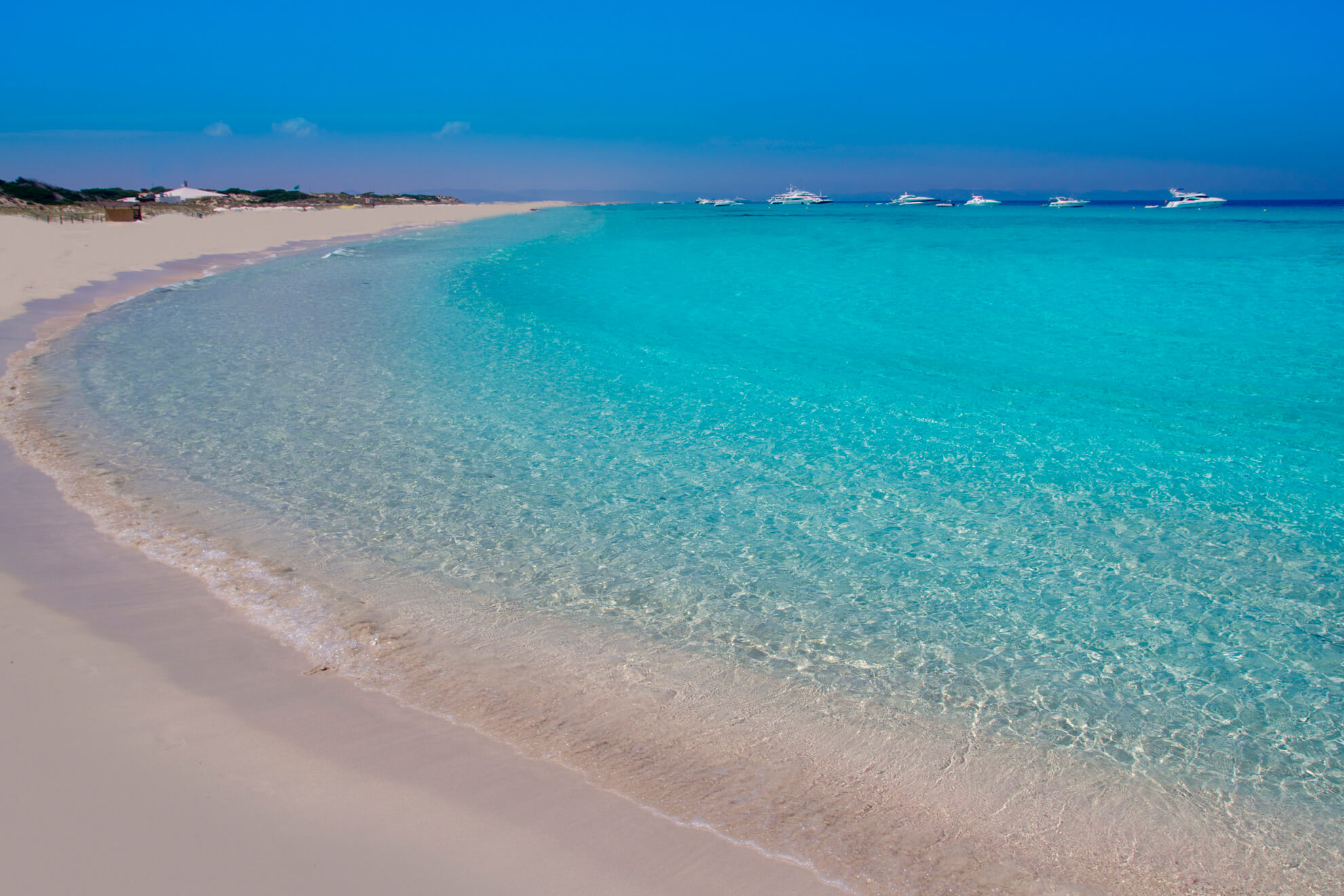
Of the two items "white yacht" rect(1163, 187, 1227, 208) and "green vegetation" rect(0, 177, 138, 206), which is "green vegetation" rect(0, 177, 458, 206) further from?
"white yacht" rect(1163, 187, 1227, 208)

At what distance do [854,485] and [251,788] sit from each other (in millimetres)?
5651

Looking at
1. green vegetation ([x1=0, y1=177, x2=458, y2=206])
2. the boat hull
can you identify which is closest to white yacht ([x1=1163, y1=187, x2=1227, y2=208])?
the boat hull

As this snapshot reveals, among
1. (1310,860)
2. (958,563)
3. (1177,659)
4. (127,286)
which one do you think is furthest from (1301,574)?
(127,286)

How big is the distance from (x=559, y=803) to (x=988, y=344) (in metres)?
14.3

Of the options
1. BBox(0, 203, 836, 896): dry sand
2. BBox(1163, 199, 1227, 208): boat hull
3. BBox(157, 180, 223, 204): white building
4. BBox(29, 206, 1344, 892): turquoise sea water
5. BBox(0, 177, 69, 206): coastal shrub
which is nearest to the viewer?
BBox(0, 203, 836, 896): dry sand

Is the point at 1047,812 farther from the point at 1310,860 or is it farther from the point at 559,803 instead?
the point at 559,803

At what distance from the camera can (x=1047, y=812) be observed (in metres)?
3.61

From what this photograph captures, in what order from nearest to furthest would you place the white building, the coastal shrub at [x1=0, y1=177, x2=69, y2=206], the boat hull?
the coastal shrub at [x1=0, y1=177, x2=69, y2=206] < the white building < the boat hull

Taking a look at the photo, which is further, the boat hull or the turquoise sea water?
Answer: the boat hull

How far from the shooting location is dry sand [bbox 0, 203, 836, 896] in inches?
120

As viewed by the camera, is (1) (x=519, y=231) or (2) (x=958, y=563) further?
(1) (x=519, y=231)

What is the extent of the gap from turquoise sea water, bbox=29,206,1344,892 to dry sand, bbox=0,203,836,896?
132 centimetres

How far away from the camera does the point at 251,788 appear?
346cm

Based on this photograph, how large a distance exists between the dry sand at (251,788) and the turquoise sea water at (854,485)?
132cm
